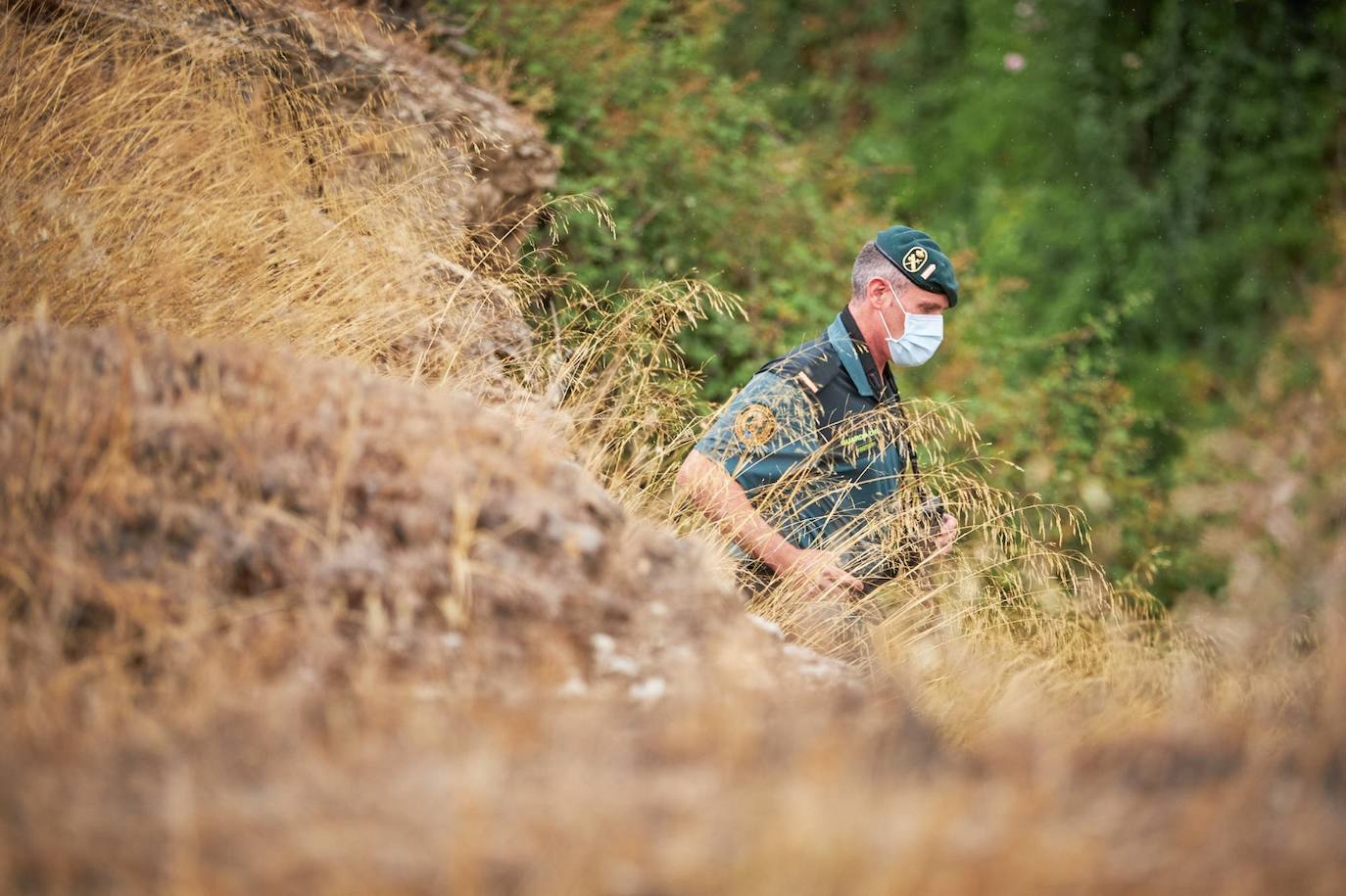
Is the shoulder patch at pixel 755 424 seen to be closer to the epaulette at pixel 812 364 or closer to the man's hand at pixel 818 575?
the epaulette at pixel 812 364

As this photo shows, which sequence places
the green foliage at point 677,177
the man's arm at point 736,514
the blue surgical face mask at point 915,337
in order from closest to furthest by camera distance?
the man's arm at point 736,514 < the blue surgical face mask at point 915,337 < the green foliage at point 677,177

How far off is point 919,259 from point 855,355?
16.7 inches

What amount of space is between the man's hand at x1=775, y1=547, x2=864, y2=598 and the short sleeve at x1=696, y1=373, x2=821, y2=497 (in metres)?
0.36

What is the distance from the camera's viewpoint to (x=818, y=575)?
9.41ft

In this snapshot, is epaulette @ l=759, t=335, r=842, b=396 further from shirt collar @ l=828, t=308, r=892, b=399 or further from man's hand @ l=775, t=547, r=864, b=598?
man's hand @ l=775, t=547, r=864, b=598

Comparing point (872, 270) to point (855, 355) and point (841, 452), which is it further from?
point (841, 452)

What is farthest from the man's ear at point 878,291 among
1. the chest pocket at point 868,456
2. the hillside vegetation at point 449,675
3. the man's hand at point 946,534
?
the hillside vegetation at point 449,675

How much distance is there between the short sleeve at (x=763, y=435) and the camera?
3.28 meters

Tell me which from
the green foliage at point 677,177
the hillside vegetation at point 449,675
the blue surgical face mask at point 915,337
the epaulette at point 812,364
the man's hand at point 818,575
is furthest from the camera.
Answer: the green foliage at point 677,177

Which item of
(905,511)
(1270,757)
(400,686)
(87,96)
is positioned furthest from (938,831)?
(87,96)

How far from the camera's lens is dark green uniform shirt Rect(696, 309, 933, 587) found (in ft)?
10.3

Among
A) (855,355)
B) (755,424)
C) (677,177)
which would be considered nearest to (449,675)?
(755,424)

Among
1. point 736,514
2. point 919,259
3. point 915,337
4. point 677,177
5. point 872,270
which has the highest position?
point 919,259

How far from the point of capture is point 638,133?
19.0ft
